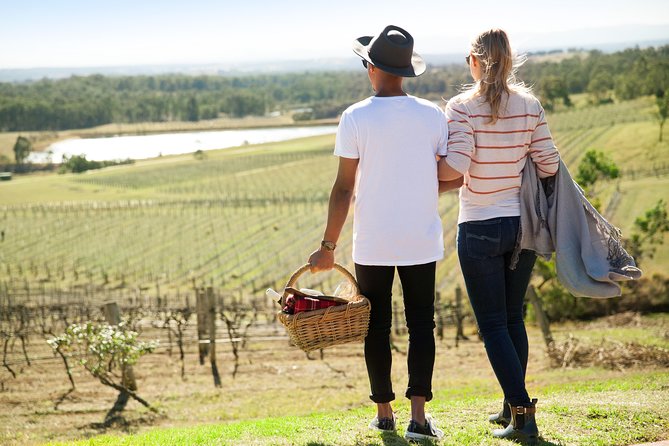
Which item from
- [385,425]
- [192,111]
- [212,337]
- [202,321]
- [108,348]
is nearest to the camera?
[385,425]

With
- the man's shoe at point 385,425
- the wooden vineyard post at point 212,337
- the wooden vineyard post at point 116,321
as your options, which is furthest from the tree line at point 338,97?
the man's shoe at point 385,425

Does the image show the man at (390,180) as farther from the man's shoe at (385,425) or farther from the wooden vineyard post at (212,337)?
the wooden vineyard post at (212,337)

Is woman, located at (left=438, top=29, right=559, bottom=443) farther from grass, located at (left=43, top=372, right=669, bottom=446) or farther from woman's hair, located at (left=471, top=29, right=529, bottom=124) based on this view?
grass, located at (left=43, top=372, right=669, bottom=446)

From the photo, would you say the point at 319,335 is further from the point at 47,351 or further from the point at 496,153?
the point at 47,351

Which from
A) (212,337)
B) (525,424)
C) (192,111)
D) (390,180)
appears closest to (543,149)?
(390,180)

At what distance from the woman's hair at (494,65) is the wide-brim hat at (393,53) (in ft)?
0.92

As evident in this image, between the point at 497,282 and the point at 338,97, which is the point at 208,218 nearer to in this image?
the point at 497,282

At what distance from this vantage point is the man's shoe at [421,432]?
3738mm

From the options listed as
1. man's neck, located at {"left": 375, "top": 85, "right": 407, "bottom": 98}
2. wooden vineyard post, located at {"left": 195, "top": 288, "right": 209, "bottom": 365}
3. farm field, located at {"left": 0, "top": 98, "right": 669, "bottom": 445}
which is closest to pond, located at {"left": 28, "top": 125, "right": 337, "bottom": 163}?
farm field, located at {"left": 0, "top": 98, "right": 669, "bottom": 445}

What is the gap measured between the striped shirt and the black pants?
38 cm

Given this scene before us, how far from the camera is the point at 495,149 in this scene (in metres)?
3.59

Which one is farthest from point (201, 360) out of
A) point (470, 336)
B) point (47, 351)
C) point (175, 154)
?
point (175, 154)

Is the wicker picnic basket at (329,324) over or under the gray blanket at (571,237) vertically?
under

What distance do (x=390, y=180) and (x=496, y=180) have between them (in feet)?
1.73
